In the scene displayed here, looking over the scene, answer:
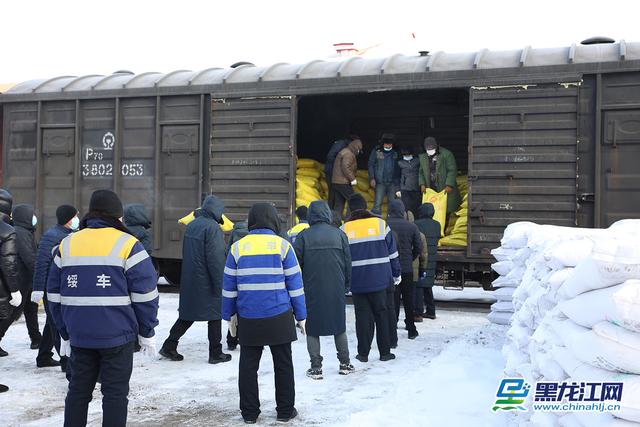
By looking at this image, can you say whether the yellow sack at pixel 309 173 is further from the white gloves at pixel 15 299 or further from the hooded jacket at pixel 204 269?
the white gloves at pixel 15 299

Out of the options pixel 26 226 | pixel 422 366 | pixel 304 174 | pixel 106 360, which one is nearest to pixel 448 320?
pixel 422 366

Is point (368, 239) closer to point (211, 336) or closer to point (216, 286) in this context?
point (216, 286)

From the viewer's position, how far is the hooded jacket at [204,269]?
644 cm

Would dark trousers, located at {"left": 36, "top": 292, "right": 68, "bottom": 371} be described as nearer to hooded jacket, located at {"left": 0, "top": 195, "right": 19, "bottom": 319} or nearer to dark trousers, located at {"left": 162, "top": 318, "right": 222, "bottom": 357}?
hooded jacket, located at {"left": 0, "top": 195, "right": 19, "bottom": 319}

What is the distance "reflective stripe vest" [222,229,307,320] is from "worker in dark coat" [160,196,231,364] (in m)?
1.73

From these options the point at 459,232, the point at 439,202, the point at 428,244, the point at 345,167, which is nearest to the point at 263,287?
the point at 428,244

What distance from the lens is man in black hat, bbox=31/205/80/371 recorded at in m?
5.77

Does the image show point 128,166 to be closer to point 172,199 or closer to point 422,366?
point 172,199

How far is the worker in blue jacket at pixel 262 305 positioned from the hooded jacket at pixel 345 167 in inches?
230

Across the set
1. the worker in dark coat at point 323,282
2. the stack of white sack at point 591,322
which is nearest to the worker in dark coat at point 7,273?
the worker in dark coat at point 323,282

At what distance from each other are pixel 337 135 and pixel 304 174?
192 centimetres

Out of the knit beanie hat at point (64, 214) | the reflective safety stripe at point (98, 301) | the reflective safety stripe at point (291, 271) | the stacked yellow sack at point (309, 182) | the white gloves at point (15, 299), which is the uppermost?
the stacked yellow sack at point (309, 182)

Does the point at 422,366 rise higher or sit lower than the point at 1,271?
lower

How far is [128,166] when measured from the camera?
10.5 meters
